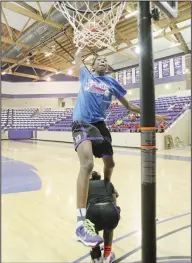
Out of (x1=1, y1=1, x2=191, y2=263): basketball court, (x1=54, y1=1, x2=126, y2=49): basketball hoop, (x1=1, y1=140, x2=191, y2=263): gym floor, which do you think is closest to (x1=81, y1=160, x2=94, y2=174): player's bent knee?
(x1=1, y1=1, x2=191, y2=263): basketball court

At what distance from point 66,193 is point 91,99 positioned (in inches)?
83.5

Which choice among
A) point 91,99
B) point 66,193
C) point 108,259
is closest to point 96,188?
point 108,259

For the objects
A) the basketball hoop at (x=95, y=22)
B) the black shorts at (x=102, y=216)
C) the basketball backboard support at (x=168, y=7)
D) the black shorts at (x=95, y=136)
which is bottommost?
the black shorts at (x=102, y=216)

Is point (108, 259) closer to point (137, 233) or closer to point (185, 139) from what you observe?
point (137, 233)

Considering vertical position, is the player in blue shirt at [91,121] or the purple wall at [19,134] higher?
the player in blue shirt at [91,121]

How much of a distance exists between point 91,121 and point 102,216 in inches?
27.1

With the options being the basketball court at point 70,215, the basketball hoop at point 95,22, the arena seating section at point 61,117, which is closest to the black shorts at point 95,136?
the basketball court at point 70,215

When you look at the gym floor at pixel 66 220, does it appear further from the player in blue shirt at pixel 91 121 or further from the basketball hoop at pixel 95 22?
the basketball hoop at pixel 95 22

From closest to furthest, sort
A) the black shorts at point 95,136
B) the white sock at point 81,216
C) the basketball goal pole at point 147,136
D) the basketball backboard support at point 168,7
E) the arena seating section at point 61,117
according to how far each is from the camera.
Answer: the basketball goal pole at point 147,136 → the basketball backboard support at point 168,7 → the white sock at point 81,216 → the black shorts at point 95,136 → the arena seating section at point 61,117

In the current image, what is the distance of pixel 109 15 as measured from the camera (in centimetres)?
366

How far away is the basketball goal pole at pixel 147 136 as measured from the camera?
106 centimetres

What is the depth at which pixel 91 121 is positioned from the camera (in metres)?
1.95

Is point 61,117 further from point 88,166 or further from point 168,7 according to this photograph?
point 168,7

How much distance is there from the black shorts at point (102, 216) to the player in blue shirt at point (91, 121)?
0.08 meters
